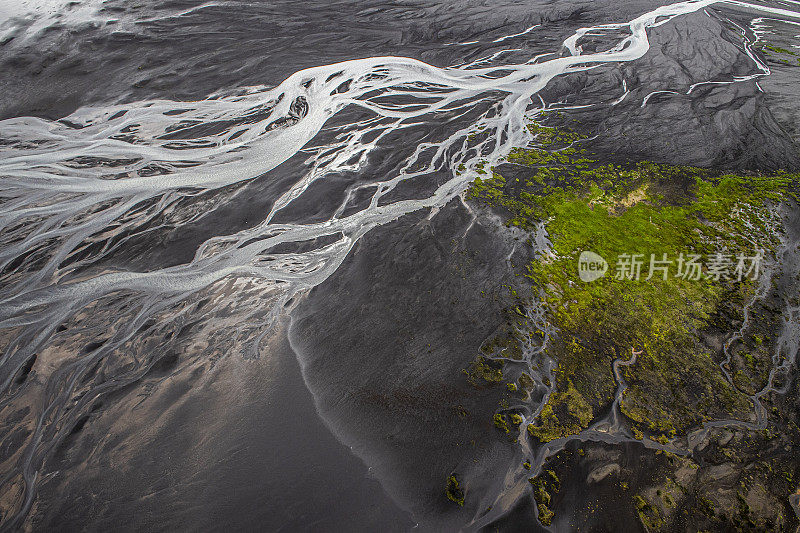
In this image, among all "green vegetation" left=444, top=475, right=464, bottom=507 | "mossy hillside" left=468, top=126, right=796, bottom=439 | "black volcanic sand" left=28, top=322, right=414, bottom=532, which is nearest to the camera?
"black volcanic sand" left=28, top=322, right=414, bottom=532

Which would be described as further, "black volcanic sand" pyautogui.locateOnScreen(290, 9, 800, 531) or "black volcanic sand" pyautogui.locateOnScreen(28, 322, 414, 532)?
"black volcanic sand" pyautogui.locateOnScreen(290, 9, 800, 531)

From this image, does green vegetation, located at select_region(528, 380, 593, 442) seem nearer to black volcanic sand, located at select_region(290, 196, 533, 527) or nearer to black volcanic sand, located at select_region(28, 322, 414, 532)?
black volcanic sand, located at select_region(290, 196, 533, 527)

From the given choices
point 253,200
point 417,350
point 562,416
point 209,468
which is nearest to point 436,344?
point 417,350

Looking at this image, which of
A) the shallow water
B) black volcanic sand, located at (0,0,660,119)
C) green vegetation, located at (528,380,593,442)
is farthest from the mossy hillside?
black volcanic sand, located at (0,0,660,119)

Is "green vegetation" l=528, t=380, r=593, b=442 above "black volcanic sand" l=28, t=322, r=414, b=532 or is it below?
below

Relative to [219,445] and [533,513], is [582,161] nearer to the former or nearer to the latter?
[533,513]

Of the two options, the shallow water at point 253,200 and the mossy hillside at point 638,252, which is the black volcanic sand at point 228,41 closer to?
the shallow water at point 253,200

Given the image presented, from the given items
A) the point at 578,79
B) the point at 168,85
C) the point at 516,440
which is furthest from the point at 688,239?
the point at 168,85
